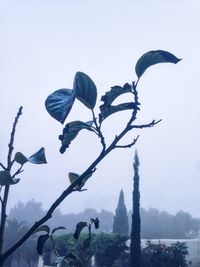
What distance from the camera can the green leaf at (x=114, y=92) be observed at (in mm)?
998

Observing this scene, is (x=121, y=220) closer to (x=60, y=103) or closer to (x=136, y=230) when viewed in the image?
(x=136, y=230)

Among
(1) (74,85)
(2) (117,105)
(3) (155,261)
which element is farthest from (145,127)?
(3) (155,261)

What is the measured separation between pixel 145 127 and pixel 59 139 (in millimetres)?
254

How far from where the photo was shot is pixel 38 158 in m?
0.99

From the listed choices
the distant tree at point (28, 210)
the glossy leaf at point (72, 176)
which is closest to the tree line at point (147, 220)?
the distant tree at point (28, 210)

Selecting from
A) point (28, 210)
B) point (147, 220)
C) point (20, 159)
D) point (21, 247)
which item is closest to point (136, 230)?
point (21, 247)

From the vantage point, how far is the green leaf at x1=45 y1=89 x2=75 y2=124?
0.76 metres

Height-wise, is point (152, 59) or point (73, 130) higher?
point (152, 59)

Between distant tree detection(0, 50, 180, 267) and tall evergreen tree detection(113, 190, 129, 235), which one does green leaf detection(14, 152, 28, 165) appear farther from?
tall evergreen tree detection(113, 190, 129, 235)

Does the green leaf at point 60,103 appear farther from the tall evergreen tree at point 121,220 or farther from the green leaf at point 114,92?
the tall evergreen tree at point 121,220

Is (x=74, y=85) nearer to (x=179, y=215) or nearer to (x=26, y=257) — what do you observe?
(x=26, y=257)

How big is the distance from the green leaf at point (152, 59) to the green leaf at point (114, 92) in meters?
0.05

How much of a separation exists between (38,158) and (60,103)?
24cm

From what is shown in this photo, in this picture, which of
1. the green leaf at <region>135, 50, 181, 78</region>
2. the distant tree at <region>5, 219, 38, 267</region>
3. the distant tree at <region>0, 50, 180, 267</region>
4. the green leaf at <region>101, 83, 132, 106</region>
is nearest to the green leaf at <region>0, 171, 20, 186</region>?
the distant tree at <region>0, 50, 180, 267</region>
